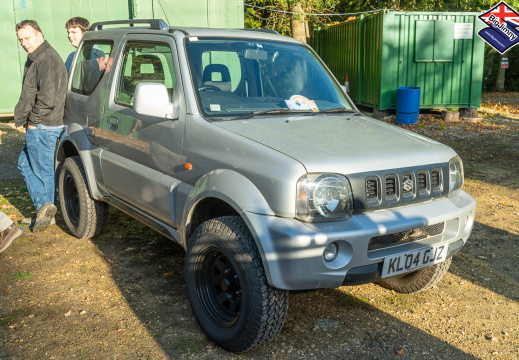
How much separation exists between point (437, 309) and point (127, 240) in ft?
10.1

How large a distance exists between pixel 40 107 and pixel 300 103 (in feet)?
9.23

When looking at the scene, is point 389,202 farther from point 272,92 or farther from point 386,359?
point 272,92

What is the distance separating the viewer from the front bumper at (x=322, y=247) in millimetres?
2967

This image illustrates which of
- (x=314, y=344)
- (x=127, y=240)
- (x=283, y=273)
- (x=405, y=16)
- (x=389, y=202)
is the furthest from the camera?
(x=405, y=16)

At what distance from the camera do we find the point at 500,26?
49.8ft

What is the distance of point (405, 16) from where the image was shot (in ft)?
44.9

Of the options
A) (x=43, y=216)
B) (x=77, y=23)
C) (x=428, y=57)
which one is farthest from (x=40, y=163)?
(x=428, y=57)

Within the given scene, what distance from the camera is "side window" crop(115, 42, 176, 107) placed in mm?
4164

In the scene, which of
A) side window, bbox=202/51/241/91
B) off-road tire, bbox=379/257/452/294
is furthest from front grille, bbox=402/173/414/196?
side window, bbox=202/51/241/91

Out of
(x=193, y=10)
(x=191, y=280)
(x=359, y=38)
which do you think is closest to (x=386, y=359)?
(x=191, y=280)

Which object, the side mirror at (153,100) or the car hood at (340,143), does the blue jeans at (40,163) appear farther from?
the car hood at (340,143)

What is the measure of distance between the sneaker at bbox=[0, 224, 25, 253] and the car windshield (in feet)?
8.22

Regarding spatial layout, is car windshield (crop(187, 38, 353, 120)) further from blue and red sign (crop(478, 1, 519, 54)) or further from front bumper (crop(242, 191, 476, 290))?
blue and red sign (crop(478, 1, 519, 54))

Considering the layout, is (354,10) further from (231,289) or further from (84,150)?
(231,289)
